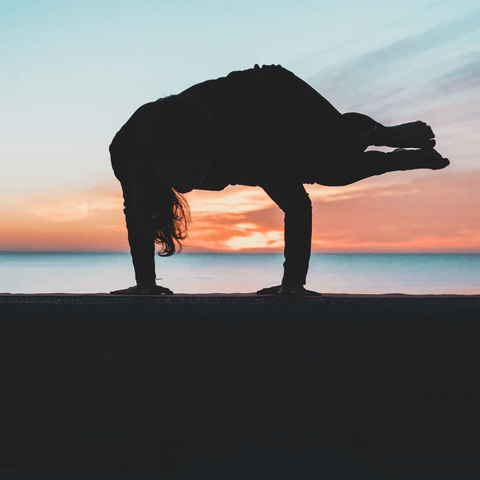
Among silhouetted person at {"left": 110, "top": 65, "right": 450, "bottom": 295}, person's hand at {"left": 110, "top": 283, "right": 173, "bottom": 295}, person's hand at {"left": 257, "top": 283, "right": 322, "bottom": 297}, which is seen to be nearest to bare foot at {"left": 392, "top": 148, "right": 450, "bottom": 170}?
silhouetted person at {"left": 110, "top": 65, "right": 450, "bottom": 295}

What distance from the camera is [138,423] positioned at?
125 centimetres

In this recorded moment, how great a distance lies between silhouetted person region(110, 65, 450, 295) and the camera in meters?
1.65

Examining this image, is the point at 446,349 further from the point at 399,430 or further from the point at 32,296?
the point at 32,296

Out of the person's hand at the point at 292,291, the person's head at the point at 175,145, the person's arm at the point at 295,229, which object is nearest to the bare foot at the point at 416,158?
the person's arm at the point at 295,229

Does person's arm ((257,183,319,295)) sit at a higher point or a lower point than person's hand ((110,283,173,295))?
higher

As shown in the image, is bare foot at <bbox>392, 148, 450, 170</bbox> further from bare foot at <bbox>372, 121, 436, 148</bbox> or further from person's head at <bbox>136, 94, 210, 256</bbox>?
person's head at <bbox>136, 94, 210, 256</bbox>

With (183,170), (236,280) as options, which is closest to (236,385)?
(183,170)

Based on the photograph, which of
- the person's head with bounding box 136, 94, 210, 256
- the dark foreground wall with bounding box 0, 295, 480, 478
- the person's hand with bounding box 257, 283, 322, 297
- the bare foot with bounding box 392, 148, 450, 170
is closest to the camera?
the dark foreground wall with bounding box 0, 295, 480, 478

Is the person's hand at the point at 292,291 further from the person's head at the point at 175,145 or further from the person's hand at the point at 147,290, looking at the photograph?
the person's head at the point at 175,145

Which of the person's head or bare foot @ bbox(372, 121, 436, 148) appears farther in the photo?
bare foot @ bbox(372, 121, 436, 148)

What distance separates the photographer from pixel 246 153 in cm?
184

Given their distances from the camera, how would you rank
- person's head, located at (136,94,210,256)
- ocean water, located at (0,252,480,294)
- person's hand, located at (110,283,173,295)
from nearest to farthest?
1. person's head, located at (136,94,210,256)
2. person's hand, located at (110,283,173,295)
3. ocean water, located at (0,252,480,294)

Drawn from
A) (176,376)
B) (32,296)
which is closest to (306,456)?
(176,376)

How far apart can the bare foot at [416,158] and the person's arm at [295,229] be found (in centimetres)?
53
